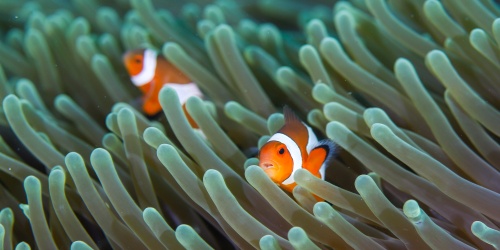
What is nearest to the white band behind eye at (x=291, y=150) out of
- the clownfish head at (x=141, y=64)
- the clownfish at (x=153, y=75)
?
the clownfish at (x=153, y=75)

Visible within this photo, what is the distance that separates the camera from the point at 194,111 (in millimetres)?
1611

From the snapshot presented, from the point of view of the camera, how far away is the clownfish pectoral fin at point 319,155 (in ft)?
4.75

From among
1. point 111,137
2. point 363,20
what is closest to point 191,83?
point 111,137

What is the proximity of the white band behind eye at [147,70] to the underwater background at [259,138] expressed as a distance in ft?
0.23

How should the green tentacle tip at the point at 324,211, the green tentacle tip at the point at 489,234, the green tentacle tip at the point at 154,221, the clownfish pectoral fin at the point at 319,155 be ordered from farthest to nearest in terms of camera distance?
1. the clownfish pectoral fin at the point at 319,155
2. the green tentacle tip at the point at 154,221
3. the green tentacle tip at the point at 324,211
4. the green tentacle tip at the point at 489,234

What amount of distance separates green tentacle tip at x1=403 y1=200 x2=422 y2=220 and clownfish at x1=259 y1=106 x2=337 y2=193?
34 cm

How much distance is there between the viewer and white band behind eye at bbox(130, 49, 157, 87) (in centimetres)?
212

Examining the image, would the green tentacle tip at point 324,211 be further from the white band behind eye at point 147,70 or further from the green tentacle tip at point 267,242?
the white band behind eye at point 147,70

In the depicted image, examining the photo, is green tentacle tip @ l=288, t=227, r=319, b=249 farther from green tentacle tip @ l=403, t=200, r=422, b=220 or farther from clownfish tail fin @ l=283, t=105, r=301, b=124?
clownfish tail fin @ l=283, t=105, r=301, b=124

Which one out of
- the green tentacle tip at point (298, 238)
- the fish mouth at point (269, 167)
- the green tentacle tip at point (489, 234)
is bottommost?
the green tentacle tip at point (298, 238)

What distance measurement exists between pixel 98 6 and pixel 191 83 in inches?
37.8

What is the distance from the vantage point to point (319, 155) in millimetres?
1452

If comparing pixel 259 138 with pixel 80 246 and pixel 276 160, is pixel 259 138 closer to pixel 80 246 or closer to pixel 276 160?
pixel 276 160

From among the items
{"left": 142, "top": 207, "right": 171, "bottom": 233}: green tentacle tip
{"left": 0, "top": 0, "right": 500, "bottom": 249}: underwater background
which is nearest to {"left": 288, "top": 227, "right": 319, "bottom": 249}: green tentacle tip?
{"left": 0, "top": 0, "right": 500, "bottom": 249}: underwater background
